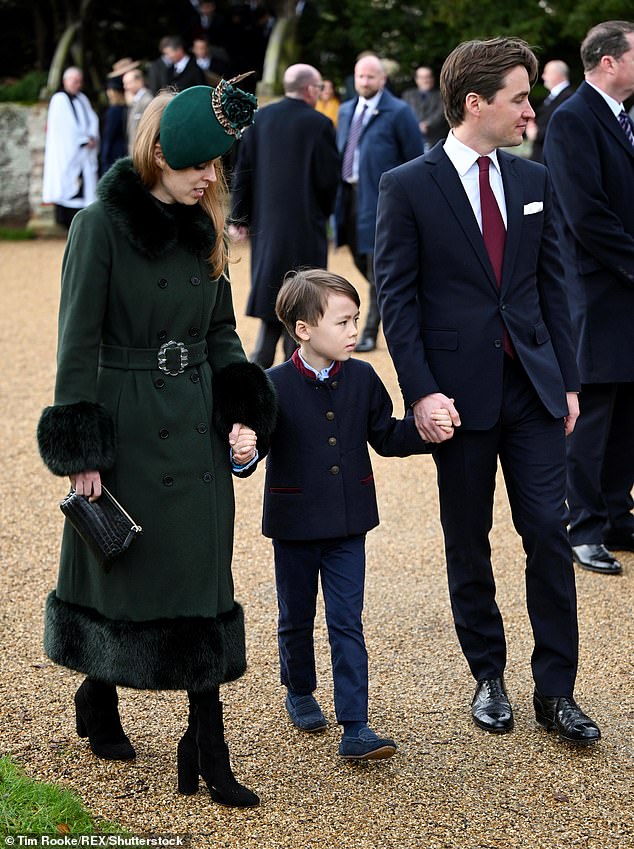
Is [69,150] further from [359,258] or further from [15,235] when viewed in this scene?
[359,258]

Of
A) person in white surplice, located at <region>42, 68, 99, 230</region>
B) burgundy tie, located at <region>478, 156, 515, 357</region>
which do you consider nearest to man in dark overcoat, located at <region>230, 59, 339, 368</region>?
burgundy tie, located at <region>478, 156, 515, 357</region>

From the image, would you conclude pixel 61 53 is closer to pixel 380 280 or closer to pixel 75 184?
pixel 75 184

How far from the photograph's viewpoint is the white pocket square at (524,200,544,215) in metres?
3.94

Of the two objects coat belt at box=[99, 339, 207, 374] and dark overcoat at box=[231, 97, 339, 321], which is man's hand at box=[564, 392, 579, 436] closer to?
coat belt at box=[99, 339, 207, 374]

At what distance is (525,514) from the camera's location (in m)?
3.97

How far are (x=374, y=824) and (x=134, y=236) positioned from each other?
1.66 metres

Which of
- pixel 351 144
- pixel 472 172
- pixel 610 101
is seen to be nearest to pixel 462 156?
pixel 472 172

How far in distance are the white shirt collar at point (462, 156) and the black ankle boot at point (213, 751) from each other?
1.69m

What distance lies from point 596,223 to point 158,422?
8.40ft

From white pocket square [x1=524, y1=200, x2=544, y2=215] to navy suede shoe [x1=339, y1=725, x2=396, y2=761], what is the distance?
1603mm

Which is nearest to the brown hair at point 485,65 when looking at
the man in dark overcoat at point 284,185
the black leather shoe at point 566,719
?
the black leather shoe at point 566,719

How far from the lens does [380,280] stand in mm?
3973

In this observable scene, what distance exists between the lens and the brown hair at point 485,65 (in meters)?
3.81

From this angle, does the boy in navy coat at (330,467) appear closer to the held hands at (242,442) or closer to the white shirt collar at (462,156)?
the held hands at (242,442)
